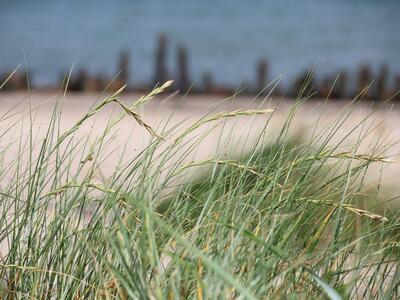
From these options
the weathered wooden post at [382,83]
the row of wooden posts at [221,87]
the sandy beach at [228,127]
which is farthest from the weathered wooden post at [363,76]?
the sandy beach at [228,127]

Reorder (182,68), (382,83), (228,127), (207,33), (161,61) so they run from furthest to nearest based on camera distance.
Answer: (207,33)
(161,61)
(182,68)
(382,83)
(228,127)

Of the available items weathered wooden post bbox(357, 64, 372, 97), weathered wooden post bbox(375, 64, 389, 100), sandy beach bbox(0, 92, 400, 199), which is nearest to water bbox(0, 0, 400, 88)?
Result: weathered wooden post bbox(375, 64, 389, 100)

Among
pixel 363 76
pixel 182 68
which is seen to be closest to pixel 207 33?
pixel 182 68

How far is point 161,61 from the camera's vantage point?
55.0 ft

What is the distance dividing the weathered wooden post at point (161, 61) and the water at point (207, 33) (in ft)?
59.5

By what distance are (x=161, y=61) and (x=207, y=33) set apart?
91.8ft

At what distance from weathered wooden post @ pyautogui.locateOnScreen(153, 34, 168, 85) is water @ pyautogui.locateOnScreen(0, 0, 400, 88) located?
59.5 feet

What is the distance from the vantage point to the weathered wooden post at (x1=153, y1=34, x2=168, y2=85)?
16.8m

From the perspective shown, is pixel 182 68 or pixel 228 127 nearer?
pixel 228 127

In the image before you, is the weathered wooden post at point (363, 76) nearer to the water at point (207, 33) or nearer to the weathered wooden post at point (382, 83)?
the weathered wooden post at point (382, 83)

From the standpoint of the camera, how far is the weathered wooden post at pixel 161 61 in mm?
16750

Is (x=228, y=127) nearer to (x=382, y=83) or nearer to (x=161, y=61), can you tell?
(x=382, y=83)

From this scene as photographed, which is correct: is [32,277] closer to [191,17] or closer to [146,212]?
[146,212]

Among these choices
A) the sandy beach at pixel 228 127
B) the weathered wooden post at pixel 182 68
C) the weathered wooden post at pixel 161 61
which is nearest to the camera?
the sandy beach at pixel 228 127
